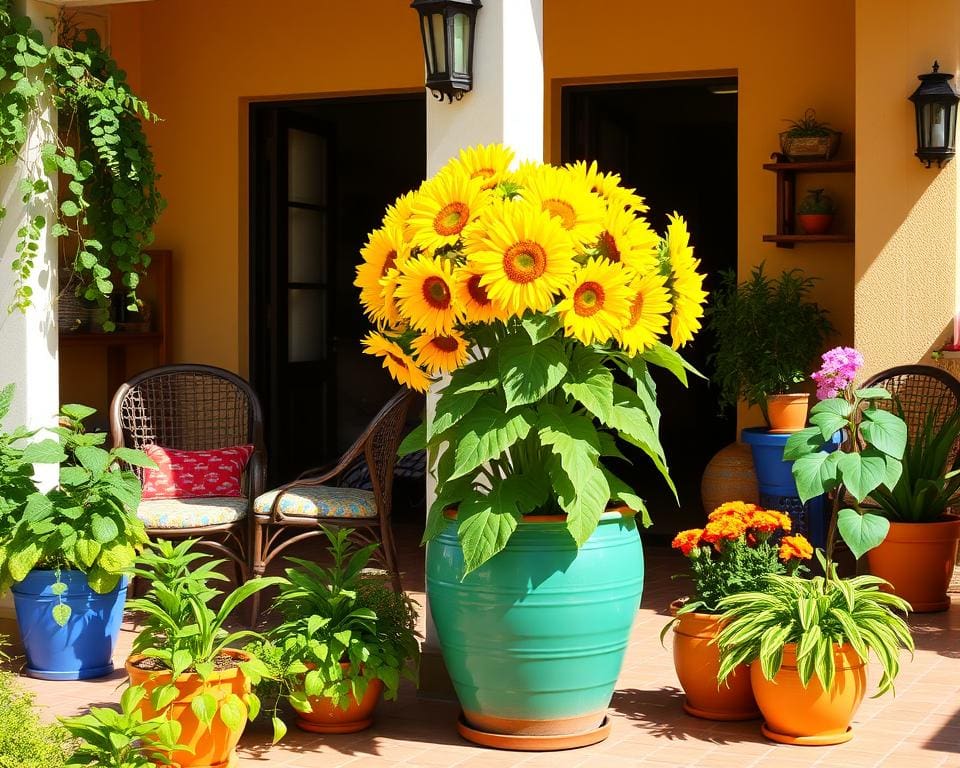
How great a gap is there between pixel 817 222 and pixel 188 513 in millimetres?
3138

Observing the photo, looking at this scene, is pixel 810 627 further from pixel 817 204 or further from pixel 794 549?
pixel 817 204

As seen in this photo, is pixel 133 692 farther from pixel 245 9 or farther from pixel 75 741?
pixel 245 9

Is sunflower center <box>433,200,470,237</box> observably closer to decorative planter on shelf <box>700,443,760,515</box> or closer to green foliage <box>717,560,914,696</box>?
green foliage <box>717,560,914,696</box>

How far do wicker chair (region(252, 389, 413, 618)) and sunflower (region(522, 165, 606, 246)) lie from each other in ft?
4.99

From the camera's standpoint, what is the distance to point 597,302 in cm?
350

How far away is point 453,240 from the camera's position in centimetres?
355

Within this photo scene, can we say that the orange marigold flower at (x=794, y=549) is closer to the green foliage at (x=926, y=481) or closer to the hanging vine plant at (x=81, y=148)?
the green foliage at (x=926, y=481)

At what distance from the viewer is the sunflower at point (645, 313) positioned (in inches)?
140

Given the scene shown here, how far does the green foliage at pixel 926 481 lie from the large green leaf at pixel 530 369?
235 cm

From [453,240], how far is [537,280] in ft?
0.84

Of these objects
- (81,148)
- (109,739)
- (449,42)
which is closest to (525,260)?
(449,42)

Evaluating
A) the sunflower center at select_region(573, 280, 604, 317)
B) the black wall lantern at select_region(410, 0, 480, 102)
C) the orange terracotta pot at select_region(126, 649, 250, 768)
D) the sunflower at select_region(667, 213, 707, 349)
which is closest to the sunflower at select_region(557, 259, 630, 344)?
the sunflower center at select_region(573, 280, 604, 317)

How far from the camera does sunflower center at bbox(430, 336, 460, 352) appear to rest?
3.64 m

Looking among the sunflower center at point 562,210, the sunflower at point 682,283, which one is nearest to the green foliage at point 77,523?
the sunflower center at point 562,210
